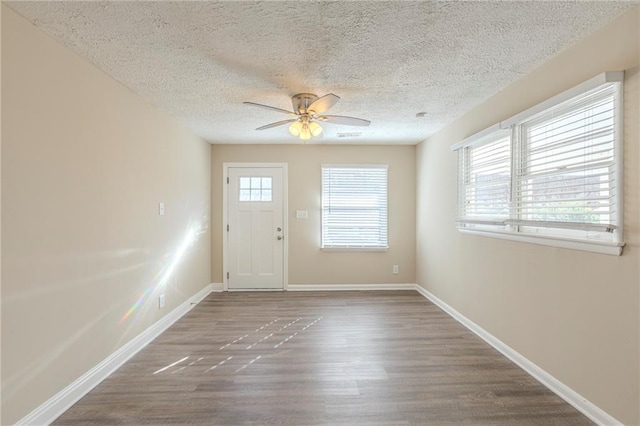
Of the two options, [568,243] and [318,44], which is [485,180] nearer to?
[568,243]

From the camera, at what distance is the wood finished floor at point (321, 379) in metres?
1.94

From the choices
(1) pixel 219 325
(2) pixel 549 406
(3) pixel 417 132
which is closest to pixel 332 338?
(1) pixel 219 325

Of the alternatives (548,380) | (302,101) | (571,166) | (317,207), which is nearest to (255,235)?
(317,207)

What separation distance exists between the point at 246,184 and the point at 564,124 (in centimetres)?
407

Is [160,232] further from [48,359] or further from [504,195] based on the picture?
[504,195]

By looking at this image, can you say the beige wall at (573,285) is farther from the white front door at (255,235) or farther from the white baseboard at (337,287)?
the white front door at (255,235)

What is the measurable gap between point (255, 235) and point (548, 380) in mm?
3969

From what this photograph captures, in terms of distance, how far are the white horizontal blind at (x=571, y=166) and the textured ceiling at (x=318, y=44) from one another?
1.48 ft

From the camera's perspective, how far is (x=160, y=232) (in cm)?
326

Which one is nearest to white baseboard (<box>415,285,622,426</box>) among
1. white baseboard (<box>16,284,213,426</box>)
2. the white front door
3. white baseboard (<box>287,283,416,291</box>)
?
white baseboard (<box>287,283,416,291</box>)

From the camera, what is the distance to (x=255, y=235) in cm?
499

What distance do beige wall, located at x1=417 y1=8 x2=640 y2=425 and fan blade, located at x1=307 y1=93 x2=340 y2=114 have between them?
5.16 ft

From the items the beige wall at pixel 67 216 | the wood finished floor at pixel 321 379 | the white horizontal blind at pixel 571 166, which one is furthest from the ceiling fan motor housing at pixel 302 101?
the wood finished floor at pixel 321 379

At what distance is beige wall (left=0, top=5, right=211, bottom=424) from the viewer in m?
1.67
